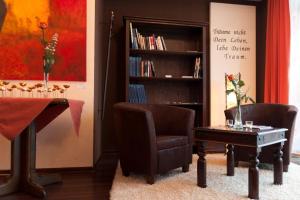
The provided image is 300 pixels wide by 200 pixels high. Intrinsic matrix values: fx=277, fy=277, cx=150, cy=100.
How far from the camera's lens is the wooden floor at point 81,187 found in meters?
2.43

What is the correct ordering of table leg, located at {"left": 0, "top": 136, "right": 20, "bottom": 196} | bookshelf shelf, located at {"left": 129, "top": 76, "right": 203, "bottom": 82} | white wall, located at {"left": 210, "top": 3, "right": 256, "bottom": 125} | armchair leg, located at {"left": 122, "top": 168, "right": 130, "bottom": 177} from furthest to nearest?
white wall, located at {"left": 210, "top": 3, "right": 256, "bottom": 125}, bookshelf shelf, located at {"left": 129, "top": 76, "right": 203, "bottom": 82}, armchair leg, located at {"left": 122, "top": 168, "right": 130, "bottom": 177}, table leg, located at {"left": 0, "top": 136, "right": 20, "bottom": 196}

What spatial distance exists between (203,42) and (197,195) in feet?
8.44

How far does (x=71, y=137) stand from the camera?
3.28m

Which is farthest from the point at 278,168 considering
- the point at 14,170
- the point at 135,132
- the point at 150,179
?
the point at 14,170

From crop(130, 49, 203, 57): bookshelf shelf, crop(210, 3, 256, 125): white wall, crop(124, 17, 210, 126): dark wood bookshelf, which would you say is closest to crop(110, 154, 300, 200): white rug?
crop(124, 17, 210, 126): dark wood bookshelf

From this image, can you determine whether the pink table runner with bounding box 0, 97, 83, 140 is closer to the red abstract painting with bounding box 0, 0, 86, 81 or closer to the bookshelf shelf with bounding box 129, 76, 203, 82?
the red abstract painting with bounding box 0, 0, 86, 81

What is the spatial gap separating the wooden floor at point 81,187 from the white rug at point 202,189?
0.34 feet

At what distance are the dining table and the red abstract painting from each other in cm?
71

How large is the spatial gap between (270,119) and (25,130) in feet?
9.32

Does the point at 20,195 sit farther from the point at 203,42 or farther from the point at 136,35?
the point at 203,42

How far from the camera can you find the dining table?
227 centimetres

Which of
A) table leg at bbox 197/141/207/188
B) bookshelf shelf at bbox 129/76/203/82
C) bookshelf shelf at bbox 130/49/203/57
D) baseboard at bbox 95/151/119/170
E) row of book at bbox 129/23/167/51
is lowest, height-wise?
baseboard at bbox 95/151/119/170

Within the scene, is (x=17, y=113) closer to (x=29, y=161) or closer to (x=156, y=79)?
(x=29, y=161)

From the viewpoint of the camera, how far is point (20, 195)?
2.49 m
